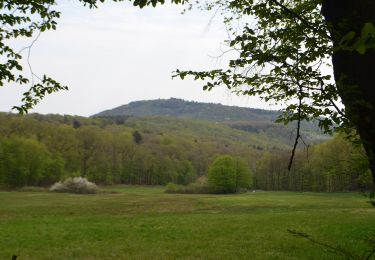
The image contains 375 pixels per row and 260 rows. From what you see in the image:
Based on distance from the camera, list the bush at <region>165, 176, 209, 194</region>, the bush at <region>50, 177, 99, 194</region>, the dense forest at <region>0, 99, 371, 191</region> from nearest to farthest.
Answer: the bush at <region>50, 177, 99, 194</region>, the dense forest at <region>0, 99, 371, 191</region>, the bush at <region>165, 176, 209, 194</region>

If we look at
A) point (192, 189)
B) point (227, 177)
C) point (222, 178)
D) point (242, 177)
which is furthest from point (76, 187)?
point (242, 177)

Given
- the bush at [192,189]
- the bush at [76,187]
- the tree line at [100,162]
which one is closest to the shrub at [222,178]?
the bush at [192,189]

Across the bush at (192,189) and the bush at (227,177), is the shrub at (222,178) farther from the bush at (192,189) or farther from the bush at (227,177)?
the bush at (192,189)

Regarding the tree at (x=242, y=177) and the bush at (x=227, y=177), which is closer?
the bush at (x=227, y=177)

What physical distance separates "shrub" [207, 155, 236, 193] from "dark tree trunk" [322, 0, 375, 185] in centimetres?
10253

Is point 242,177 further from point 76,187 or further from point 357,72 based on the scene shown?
point 357,72

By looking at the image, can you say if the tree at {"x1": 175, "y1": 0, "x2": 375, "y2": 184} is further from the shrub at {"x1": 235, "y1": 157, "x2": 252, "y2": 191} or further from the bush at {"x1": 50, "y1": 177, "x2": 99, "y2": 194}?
the shrub at {"x1": 235, "y1": 157, "x2": 252, "y2": 191}

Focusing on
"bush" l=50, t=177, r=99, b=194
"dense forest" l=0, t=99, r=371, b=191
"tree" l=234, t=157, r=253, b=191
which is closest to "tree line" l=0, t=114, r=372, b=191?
"dense forest" l=0, t=99, r=371, b=191

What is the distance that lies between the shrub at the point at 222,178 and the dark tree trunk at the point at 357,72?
102529 millimetres

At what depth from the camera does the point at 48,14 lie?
300 inches

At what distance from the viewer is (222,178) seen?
106 m

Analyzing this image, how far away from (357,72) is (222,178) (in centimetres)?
10380

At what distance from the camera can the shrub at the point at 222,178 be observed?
105750mm

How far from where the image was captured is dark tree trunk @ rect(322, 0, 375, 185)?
11.7 feet
